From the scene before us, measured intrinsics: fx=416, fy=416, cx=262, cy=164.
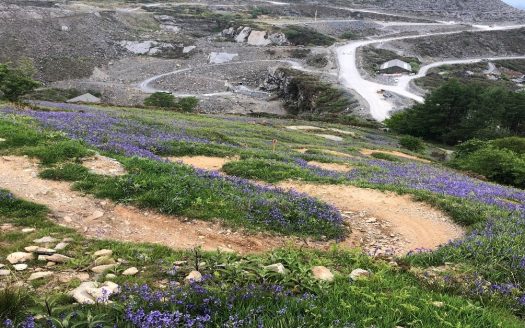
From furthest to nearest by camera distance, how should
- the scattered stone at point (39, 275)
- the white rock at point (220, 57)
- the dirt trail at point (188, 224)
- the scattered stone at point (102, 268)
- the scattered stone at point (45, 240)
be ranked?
the white rock at point (220, 57) → the dirt trail at point (188, 224) → the scattered stone at point (45, 240) → the scattered stone at point (102, 268) → the scattered stone at point (39, 275)

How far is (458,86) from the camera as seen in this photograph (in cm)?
6256

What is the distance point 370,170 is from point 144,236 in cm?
1481

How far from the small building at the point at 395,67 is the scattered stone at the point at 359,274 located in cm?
12294

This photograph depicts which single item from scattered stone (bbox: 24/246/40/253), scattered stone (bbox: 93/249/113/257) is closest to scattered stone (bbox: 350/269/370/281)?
scattered stone (bbox: 93/249/113/257)

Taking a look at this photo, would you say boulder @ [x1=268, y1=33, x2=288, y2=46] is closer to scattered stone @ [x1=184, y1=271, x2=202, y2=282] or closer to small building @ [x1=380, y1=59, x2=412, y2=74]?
small building @ [x1=380, y1=59, x2=412, y2=74]

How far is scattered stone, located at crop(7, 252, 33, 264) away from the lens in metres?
6.86

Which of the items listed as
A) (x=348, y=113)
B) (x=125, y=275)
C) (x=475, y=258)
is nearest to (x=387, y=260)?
(x=475, y=258)

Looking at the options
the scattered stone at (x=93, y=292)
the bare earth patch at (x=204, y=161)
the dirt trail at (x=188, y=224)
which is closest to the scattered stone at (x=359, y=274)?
the dirt trail at (x=188, y=224)

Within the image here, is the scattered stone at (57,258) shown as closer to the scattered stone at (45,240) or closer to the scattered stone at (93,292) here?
the scattered stone at (45,240)

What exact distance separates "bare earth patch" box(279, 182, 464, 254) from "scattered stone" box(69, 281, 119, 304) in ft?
21.4

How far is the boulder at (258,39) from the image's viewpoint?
151613 millimetres

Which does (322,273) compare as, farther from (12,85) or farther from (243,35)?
(243,35)

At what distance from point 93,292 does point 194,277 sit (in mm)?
1366

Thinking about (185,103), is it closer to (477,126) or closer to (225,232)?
(477,126)
